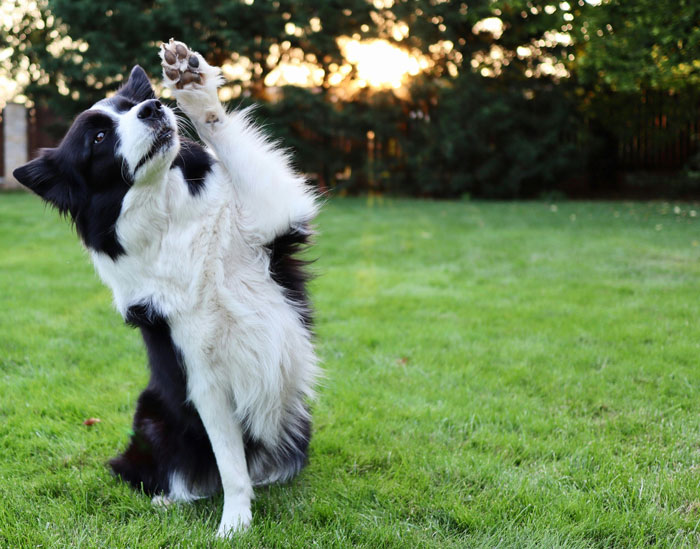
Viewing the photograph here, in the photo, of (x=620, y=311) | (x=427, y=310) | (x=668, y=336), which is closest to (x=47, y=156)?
(x=427, y=310)

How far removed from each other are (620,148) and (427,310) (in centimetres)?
1302

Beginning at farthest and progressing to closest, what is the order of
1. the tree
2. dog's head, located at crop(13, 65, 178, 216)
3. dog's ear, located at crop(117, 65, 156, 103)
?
the tree < dog's ear, located at crop(117, 65, 156, 103) < dog's head, located at crop(13, 65, 178, 216)

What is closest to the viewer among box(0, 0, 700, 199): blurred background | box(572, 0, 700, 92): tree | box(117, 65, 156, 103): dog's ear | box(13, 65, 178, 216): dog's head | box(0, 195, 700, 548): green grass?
box(13, 65, 178, 216): dog's head

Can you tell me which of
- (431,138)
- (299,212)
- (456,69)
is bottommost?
(299,212)

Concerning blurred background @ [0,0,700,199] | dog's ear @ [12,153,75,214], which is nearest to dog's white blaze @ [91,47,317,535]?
dog's ear @ [12,153,75,214]

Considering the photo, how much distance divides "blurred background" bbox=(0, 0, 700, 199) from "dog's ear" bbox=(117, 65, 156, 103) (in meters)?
12.5

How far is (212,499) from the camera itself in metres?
2.53

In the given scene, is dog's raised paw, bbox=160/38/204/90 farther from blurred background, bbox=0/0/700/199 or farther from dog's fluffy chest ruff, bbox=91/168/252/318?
blurred background, bbox=0/0/700/199

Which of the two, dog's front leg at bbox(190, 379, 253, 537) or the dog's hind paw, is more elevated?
the dog's hind paw

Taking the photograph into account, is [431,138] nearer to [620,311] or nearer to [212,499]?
[620,311]

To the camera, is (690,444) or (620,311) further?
(620,311)

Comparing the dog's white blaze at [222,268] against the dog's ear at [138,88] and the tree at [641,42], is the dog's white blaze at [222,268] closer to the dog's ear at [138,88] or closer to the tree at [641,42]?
the dog's ear at [138,88]

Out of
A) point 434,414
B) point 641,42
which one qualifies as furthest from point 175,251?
point 641,42

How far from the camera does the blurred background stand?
1446 centimetres
